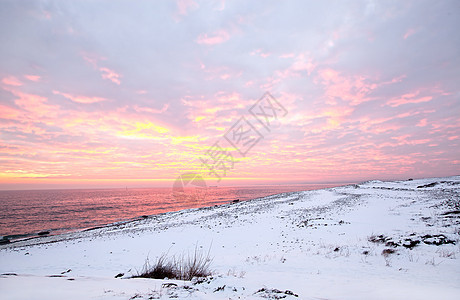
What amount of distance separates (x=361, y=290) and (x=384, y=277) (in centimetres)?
186

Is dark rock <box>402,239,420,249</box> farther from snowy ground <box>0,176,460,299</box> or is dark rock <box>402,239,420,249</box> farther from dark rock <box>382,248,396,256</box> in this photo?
dark rock <box>382,248,396,256</box>

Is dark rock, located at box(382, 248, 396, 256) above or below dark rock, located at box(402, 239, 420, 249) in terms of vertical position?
below

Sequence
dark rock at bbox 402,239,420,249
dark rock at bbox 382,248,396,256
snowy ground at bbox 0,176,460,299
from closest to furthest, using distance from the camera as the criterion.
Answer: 1. snowy ground at bbox 0,176,460,299
2. dark rock at bbox 382,248,396,256
3. dark rock at bbox 402,239,420,249

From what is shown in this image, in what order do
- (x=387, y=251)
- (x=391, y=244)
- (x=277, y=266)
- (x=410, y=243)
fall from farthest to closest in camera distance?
(x=391, y=244), (x=410, y=243), (x=387, y=251), (x=277, y=266)

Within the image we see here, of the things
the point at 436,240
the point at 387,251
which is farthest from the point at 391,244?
the point at 436,240

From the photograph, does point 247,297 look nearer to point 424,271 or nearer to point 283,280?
point 283,280

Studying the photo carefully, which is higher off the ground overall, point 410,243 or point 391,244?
point 410,243

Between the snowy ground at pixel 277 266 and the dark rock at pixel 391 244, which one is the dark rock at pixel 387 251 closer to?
the snowy ground at pixel 277 266

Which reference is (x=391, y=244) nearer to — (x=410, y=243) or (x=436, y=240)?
(x=410, y=243)

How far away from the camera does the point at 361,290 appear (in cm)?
534

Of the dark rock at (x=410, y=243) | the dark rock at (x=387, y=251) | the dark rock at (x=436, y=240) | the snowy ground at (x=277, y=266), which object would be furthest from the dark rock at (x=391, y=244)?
the dark rock at (x=436, y=240)

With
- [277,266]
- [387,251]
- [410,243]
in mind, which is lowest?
[277,266]

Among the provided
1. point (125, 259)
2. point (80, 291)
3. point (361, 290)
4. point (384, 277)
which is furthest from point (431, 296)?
point (125, 259)

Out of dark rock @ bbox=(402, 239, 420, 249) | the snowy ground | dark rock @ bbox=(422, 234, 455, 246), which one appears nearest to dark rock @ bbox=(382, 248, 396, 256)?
the snowy ground
